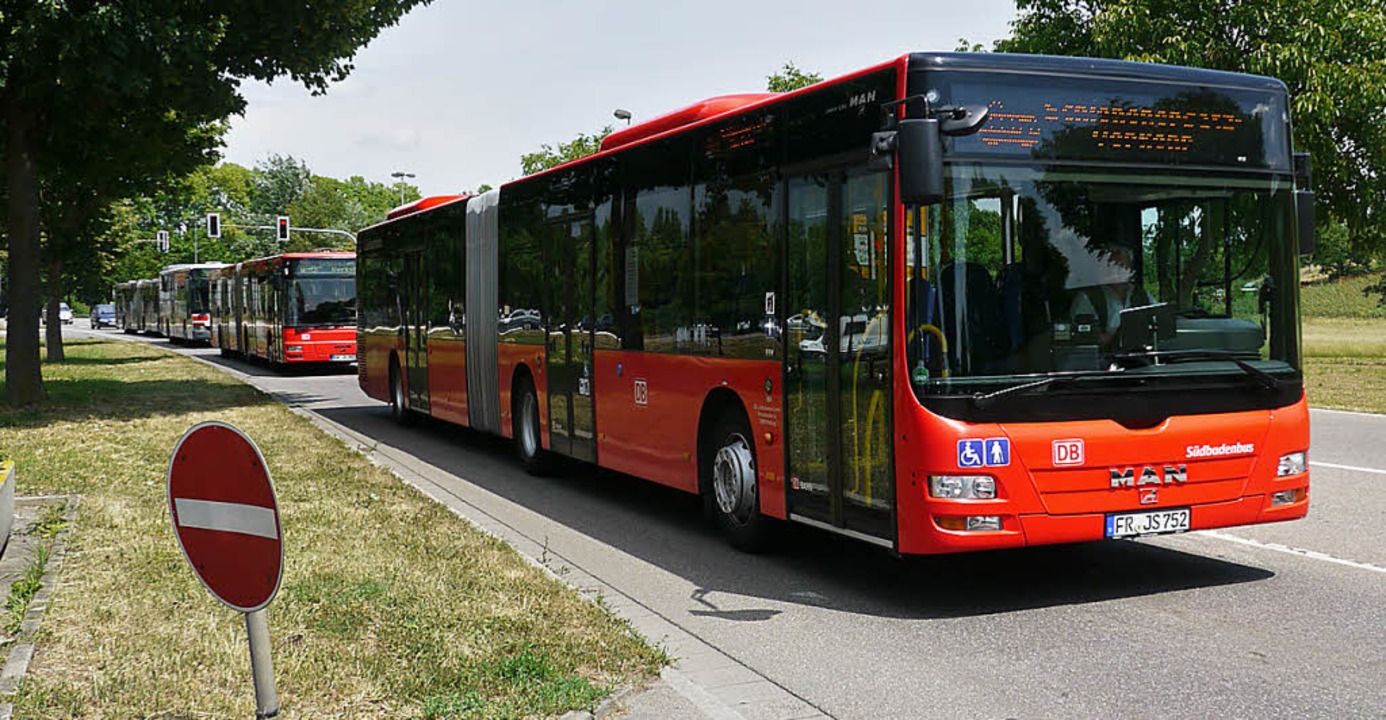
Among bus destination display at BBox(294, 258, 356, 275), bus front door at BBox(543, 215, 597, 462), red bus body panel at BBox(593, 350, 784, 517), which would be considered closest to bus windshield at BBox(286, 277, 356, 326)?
bus destination display at BBox(294, 258, 356, 275)

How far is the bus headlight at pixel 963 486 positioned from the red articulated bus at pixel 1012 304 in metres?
0.01

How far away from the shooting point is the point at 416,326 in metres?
18.4

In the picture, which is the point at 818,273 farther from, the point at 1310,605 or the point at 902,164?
the point at 1310,605

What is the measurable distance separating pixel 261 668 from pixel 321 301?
106 feet

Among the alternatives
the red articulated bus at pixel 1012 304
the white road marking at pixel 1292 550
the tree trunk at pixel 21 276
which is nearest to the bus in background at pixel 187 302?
the tree trunk at pixel 21 276

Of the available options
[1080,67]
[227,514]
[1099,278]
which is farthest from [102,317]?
[227,514]

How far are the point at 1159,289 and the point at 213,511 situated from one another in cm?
503

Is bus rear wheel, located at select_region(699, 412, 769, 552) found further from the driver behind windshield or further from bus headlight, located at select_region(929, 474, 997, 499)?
the driver behind windshield

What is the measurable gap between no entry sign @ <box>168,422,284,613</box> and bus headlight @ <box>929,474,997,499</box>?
3472 millimetres

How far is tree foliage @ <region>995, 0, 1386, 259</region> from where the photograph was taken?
74.1ft

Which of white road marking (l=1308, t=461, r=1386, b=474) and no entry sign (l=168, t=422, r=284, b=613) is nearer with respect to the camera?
A: no entry sign (l=168, t=422, r=284, b=613)

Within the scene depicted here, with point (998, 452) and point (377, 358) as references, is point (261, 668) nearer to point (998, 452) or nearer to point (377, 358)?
point (998, 452)

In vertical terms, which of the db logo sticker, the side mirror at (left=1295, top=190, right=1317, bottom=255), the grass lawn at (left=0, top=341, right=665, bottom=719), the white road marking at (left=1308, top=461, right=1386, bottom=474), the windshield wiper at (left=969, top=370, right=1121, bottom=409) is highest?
the side mirror at (left=1295, top=190, right=1317, bottom=255)

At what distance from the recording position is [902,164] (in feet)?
22.7
